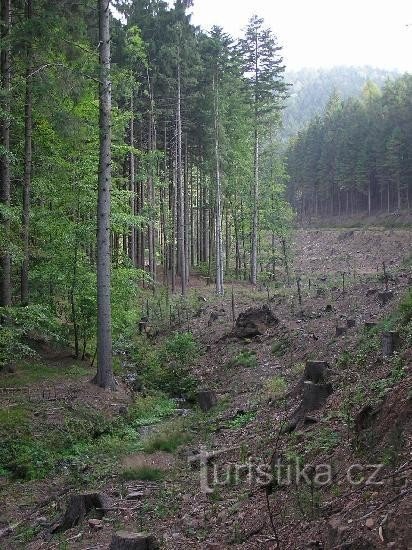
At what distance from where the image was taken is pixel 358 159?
66750 mm

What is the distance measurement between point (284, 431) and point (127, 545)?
3.31 meters

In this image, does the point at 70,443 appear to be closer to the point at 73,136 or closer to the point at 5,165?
the point at 5,165

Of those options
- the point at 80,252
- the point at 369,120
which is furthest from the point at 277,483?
the point at 369,120

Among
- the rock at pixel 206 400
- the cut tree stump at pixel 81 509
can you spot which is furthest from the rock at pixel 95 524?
the rock at pixel 206 400

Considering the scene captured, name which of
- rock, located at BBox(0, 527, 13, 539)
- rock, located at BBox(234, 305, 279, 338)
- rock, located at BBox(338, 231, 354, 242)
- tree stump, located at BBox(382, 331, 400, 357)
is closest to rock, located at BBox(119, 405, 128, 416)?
rock, located at BBox(0, 527, 13, 539)

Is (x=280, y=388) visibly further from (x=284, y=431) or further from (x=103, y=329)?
(x=103, y=329)

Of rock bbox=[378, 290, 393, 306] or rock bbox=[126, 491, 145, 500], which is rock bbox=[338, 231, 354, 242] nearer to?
rock bbox=[378, 290, 393, 306]

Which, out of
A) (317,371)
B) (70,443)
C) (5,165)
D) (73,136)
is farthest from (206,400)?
(73,136)

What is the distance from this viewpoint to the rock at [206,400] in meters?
11.8

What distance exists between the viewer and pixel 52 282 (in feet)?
49.4

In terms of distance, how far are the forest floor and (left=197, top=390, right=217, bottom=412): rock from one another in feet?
1.28

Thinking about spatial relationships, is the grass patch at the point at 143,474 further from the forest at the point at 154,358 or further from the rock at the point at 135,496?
the rock at the point at 135,496

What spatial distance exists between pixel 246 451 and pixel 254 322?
29.6 ft

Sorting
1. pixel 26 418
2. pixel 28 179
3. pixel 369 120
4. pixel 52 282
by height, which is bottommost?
pixel 26 418
